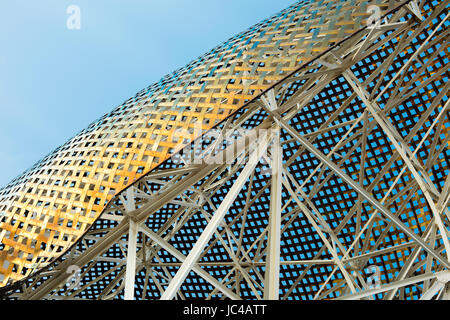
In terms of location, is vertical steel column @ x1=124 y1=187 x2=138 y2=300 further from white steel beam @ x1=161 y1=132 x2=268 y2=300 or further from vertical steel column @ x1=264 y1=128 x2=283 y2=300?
vertical steel column @ x1=264 y1=128 x2=283 y2=300

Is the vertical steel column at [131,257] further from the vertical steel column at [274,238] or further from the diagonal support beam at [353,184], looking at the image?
the diagonal support beam at [353,184]

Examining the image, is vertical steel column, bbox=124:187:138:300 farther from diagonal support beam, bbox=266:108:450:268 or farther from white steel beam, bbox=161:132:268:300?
diagonal support beam, bbox=266:108:450:268

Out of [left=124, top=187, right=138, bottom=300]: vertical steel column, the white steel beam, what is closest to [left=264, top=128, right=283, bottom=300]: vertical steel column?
the white steel beam

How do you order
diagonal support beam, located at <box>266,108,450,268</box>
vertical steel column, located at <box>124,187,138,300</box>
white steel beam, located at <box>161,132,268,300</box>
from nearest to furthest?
white steel beam, located at <box>161,132,268,300</box> < vertical steel column, located at <box>124,187,138,300</box> < diagonal support beam, located at <box>266,108,450,268</box>

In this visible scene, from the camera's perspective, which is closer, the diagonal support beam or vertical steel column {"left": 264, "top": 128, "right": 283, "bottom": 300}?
vertical steel column {"left": 264, "top": 128, "right": 283, "bottom": 300}

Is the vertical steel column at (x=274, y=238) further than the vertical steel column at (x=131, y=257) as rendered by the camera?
No

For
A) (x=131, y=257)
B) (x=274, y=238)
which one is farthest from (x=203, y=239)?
(x=131, y=257)

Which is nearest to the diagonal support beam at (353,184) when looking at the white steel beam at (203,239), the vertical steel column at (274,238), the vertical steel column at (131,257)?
the vertical steel column at (274,238)

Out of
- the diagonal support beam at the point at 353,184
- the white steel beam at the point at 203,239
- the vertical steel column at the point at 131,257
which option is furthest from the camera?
the diagonal support beam at the point at 353,184

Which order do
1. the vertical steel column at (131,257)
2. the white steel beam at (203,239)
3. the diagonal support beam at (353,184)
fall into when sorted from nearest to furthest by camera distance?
the white steel beam at (203,239) → the vertical steel column at (131,257) → the diagonal support beam at (353,184)

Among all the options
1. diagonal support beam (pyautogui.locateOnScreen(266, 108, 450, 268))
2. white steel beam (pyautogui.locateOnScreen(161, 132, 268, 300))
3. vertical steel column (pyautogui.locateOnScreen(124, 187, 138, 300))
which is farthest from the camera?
diagonal support beam (pyautogui.locateOnScreen(266, 108, 450, 268))

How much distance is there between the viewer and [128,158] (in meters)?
7.70

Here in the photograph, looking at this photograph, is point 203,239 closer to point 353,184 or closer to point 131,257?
point 131,257
